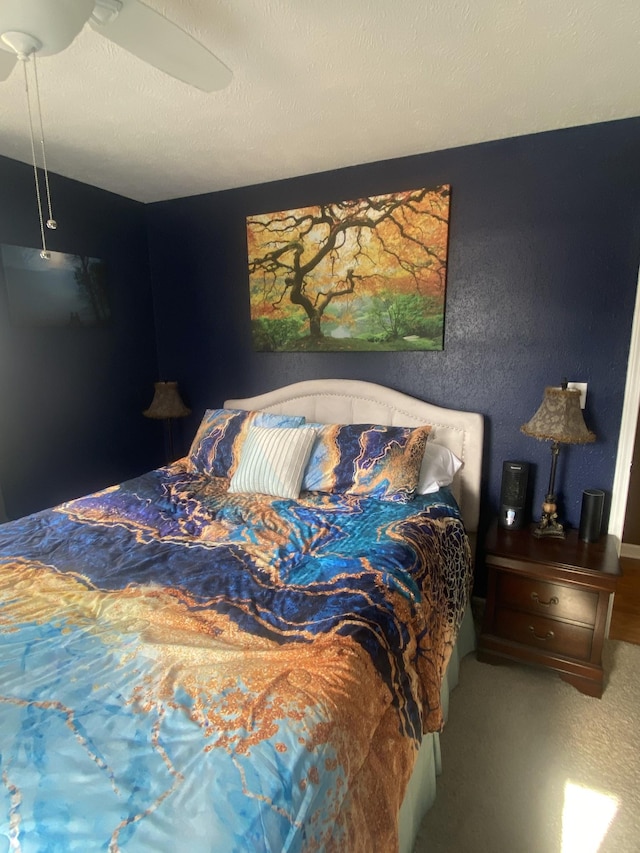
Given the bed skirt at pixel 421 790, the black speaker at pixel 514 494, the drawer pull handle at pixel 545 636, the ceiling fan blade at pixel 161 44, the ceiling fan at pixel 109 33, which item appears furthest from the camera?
the black speaker at pixel 514 494

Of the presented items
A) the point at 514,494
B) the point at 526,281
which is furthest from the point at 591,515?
the point at 526,281

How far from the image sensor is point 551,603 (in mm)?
1888

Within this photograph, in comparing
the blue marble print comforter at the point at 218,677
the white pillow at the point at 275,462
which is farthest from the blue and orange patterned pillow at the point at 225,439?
the blue marble print comforter at the point at 218,677

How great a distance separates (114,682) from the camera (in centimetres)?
91

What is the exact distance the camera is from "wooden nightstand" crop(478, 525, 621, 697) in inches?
71.1

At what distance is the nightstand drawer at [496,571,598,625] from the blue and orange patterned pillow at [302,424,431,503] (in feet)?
1.92

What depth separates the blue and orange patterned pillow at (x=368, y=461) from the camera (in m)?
2.02

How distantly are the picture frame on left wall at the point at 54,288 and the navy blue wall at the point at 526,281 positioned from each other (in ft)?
3.65

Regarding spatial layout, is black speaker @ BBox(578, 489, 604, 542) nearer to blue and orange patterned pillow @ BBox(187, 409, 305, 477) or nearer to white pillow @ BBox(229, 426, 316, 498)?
white pillow @ BBox(229, 426, 316, 498)

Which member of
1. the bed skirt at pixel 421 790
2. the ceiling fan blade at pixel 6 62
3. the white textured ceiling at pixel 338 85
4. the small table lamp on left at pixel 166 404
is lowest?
the bed skirt at pixel 421 790

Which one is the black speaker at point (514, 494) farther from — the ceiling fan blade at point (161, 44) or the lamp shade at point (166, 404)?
the lamp shade at point (166, 404)

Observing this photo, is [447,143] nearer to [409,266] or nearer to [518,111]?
[518,111]

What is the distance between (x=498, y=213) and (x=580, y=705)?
88.6 inches

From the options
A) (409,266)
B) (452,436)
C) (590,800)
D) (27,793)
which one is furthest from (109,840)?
Result: (409,266)
